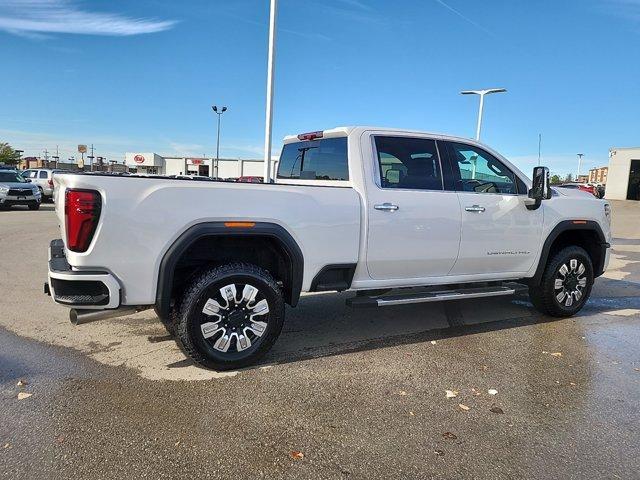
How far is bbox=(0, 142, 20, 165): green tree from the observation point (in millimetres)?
89062

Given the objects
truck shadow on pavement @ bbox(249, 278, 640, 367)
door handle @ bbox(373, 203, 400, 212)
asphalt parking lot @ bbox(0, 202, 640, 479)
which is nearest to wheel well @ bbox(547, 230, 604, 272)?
truck shadow on pavement @ bbox(249, 278, 640, 367)

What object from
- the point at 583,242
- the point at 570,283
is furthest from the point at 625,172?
the point at 570,283

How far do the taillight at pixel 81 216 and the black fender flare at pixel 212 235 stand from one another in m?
0.53

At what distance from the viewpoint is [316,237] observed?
13.8 feet

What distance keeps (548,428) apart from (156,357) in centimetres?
308

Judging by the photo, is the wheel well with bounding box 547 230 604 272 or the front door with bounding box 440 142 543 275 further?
the wheel well with bounding box 547 230 604 272

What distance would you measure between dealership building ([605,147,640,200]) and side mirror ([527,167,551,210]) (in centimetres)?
5334

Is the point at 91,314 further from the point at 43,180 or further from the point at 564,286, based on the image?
the point at 43,180

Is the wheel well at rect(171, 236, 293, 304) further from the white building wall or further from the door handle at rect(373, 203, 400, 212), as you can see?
the white building wall

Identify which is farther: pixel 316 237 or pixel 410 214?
pixel 410 214

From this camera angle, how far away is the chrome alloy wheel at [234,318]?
12.8ft

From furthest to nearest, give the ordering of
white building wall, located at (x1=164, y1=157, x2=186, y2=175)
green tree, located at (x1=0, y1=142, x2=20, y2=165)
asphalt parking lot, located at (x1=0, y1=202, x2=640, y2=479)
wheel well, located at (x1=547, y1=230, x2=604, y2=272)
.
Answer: green tree, located at (x1=0, y1=142, x2=20, y2=165)
white building wall, located at (x1=164, y1=157, x2=186, y2=175)
wheel well, located at (x1=547, y1=230, x2=604, y2=272)
asphalt parking lot, located at (x1=0, y1=202, x2=640, y2=479)

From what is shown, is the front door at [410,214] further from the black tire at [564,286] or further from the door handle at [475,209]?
the black tire at [564,286]

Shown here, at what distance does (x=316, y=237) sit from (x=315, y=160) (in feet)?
4.36
